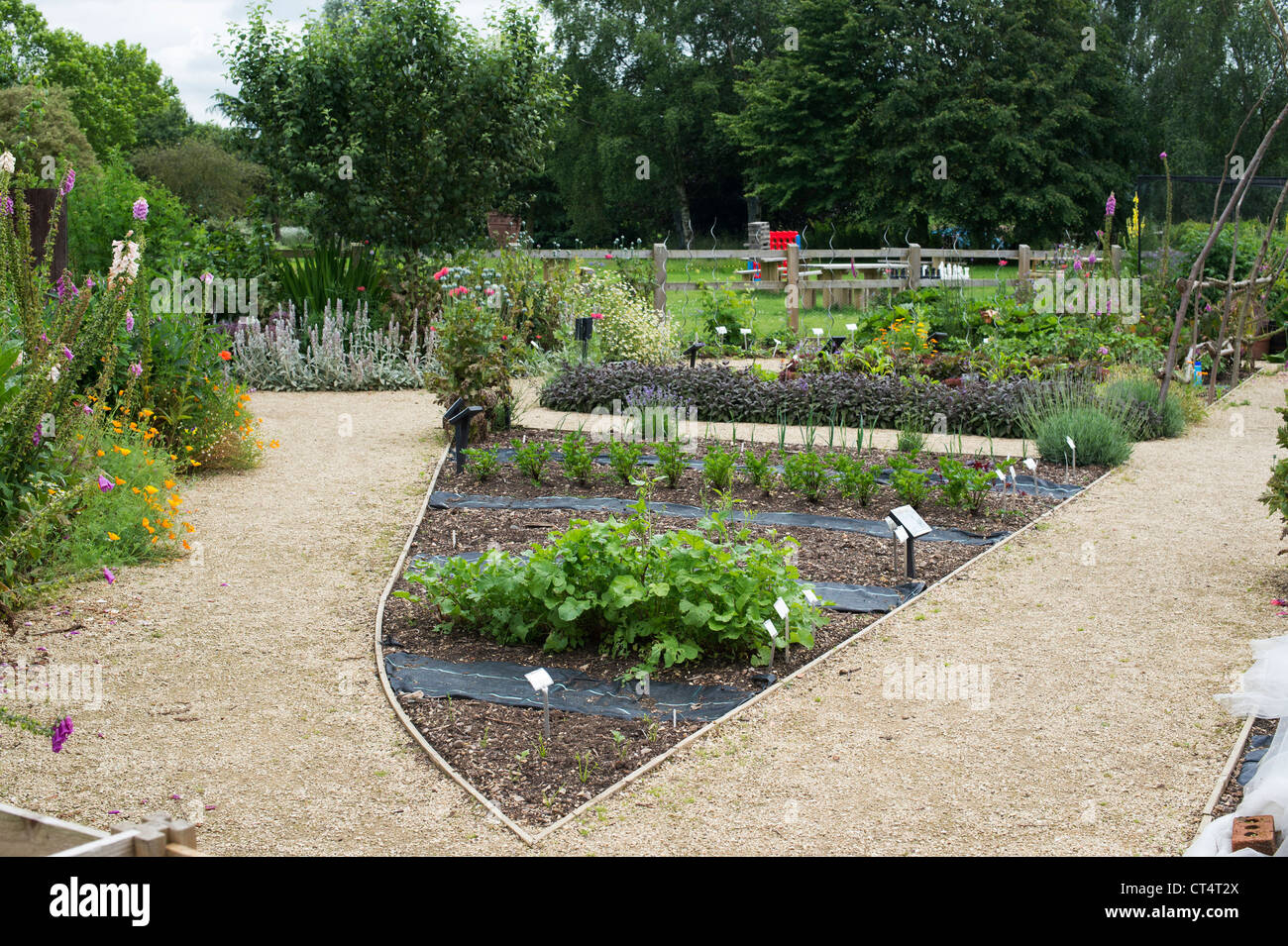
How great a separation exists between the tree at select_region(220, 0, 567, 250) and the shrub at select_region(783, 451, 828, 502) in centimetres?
770

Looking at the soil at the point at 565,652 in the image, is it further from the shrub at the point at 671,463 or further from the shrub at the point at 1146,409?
the shrub at the point at 1146,409

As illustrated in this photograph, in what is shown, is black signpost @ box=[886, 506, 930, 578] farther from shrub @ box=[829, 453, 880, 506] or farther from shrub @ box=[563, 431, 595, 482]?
shrub @ box=[563, 431, 595, 482]

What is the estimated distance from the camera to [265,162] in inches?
510

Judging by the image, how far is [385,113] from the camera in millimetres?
12773

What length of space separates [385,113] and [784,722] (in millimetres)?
10801

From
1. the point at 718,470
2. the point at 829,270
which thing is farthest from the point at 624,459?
the point at 829,270

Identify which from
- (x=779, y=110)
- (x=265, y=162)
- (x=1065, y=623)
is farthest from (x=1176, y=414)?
(x=779, y=110)

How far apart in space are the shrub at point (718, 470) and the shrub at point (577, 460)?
0.71 meters

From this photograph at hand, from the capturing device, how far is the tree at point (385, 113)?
41.3 feet

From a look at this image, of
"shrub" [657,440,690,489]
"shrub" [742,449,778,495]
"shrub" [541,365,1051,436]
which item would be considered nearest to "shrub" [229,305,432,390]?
"shrub" [541,365,1051,436]

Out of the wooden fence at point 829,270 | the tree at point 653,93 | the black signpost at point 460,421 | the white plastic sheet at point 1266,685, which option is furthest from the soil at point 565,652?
the tree at point 653,93

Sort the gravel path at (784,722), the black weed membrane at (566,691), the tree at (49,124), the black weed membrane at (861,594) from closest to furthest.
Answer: the gravel path at (784,722) < the black weed membrane at (566,691) < the black weed membrane at (861,594) < the tree at (49,124)

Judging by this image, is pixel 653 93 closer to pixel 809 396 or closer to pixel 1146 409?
pixel 809 396
